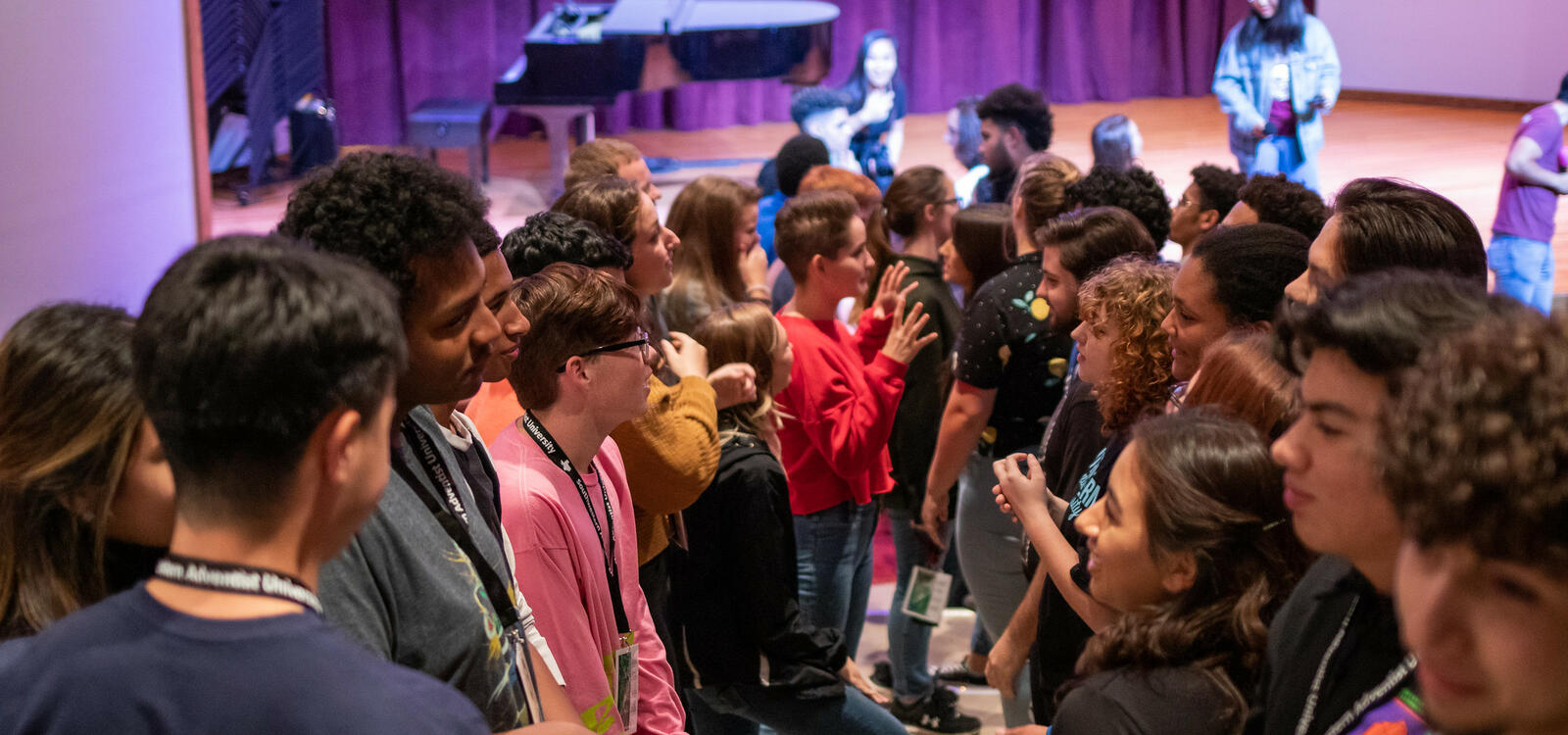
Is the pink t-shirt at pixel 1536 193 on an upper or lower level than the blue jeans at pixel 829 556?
upper

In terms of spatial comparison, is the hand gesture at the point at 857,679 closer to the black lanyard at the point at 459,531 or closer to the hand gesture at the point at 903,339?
the hand gesture at the point at 903,339

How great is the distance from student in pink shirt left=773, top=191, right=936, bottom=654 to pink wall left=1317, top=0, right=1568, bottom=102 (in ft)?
40.2

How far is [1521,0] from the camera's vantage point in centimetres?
1242

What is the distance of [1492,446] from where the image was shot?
69 centimetres

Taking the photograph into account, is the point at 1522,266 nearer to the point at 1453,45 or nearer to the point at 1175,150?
the point at 1175,150

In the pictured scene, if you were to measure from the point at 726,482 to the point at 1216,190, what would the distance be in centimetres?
214

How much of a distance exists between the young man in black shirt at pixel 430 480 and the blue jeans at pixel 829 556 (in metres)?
1.51

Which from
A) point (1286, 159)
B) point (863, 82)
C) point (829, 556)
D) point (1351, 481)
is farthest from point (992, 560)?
point (1286, 159)

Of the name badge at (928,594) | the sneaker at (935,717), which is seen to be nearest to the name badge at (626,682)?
the name badge at (928,594)

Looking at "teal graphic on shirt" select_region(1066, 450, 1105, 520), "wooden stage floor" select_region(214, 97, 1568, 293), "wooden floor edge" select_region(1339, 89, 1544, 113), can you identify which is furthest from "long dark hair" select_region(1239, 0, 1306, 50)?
"wooden floor edge" select_region(1339, 89, 1544, 113)

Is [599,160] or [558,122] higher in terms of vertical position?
[599,160]

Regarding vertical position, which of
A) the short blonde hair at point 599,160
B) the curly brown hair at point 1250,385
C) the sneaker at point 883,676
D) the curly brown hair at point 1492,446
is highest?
the curly brown hair at point 1492,446

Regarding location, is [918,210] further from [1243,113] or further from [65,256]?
[1243,113]

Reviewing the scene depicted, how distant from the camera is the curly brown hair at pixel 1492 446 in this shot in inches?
26.5
